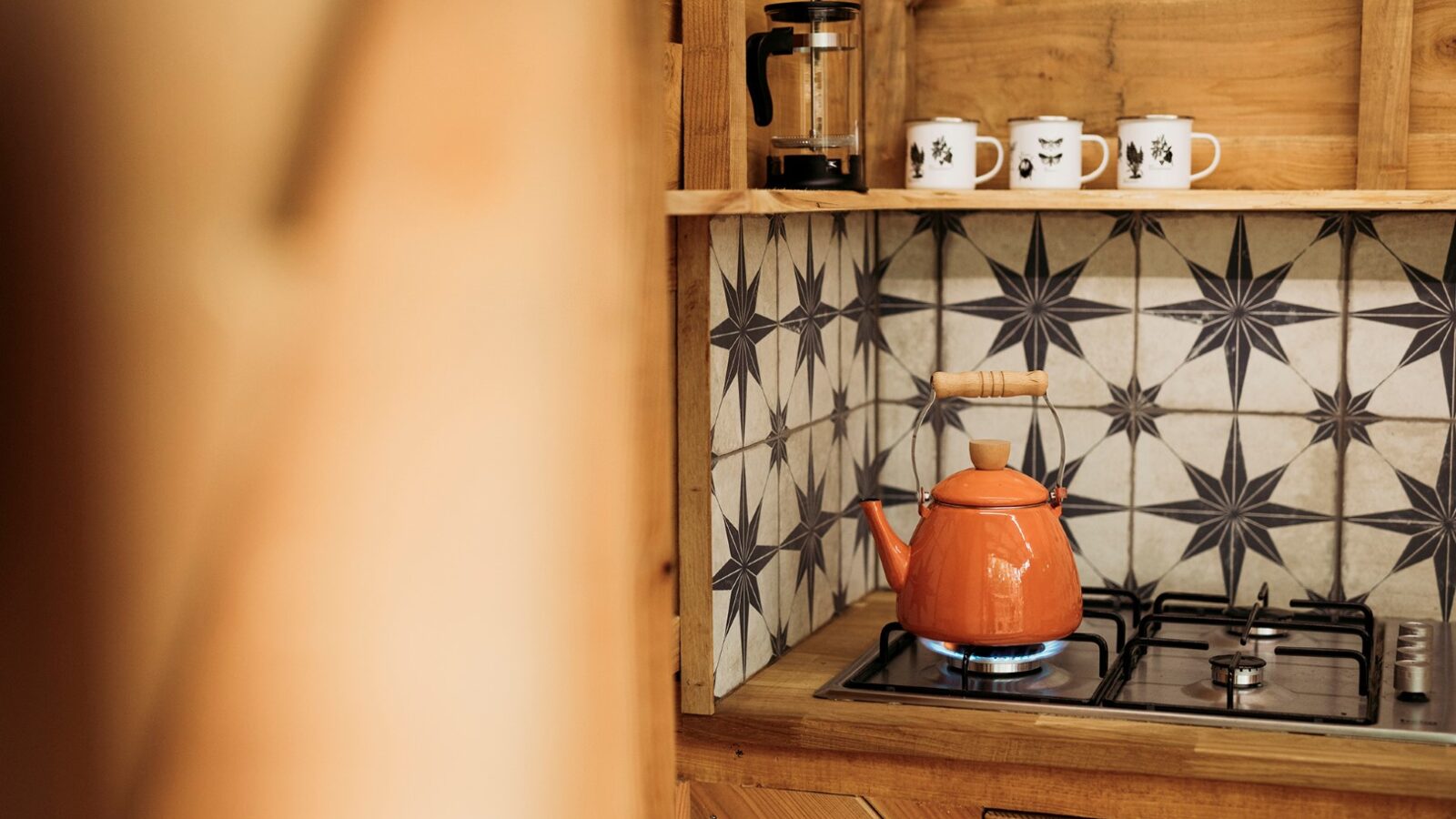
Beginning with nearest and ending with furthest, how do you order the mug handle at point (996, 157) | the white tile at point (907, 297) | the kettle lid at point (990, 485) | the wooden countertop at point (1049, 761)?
1. the wooden countertop at point (1049, 761)
2. the kettle lid at point (990, 485)
3. the mug handle at point (996, 157)
4. the white tile at point (907, 297)

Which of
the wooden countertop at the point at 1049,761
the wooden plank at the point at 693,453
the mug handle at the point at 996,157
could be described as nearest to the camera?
the wooden countertop at the point at 1049,761

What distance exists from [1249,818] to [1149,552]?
0.64 meters

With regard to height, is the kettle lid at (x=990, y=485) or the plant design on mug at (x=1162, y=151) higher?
the plant design on mug at (x=1162, y=151)

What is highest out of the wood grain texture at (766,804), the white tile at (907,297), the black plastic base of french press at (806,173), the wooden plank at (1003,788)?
the black plastic base of french press at (806,173)

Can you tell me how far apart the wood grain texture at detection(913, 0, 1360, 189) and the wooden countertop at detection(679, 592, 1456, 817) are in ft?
2.43

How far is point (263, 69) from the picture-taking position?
2.35 ft

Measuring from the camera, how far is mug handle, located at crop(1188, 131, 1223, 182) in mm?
1715

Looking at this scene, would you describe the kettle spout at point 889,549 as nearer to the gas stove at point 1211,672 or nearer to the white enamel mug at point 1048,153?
the gas stove at point 1211,672

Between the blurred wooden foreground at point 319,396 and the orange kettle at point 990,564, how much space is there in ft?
2.29

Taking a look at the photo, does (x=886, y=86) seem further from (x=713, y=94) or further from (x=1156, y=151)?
(x=713, y=94)

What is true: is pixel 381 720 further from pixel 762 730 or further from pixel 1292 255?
pixel 1292 255

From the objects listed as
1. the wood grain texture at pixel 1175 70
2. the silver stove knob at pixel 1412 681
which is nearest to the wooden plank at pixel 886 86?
the wood grain texture at pixel 1175 70

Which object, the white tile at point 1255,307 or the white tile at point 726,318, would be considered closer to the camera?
the white tile at point 726,318

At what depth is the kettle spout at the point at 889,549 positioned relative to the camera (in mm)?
1595
